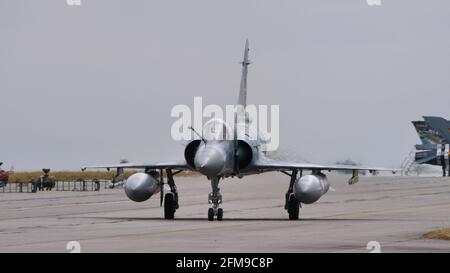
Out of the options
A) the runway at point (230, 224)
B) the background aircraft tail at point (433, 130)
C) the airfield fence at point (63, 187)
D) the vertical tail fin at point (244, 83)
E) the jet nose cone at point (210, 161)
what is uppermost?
the background aircraft tail at point (433, 130)

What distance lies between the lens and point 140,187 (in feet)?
127

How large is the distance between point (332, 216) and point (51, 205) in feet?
51.4

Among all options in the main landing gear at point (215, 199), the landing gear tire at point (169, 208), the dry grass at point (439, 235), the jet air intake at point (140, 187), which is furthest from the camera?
the landing gear tire at point (169, 208)

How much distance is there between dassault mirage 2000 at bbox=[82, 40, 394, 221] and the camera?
36.2 m

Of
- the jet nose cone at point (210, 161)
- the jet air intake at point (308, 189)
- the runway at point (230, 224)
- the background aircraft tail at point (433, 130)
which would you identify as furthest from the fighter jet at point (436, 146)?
the jet nose cone at point (210, 161)

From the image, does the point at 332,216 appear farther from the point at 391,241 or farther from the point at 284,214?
the point at 391,241

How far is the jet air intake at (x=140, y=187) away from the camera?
3862cm

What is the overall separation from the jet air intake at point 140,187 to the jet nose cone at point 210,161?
10.9 ft

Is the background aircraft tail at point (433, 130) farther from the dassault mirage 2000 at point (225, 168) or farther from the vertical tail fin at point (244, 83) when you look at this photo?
the dassault mirage 2000 at point (225, 168)

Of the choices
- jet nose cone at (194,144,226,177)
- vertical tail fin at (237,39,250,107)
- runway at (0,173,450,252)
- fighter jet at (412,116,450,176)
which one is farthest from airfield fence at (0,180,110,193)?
fighter jet at (412,116,450,176)

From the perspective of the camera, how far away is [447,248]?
84.2ft

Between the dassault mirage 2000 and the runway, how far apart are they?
929mm
